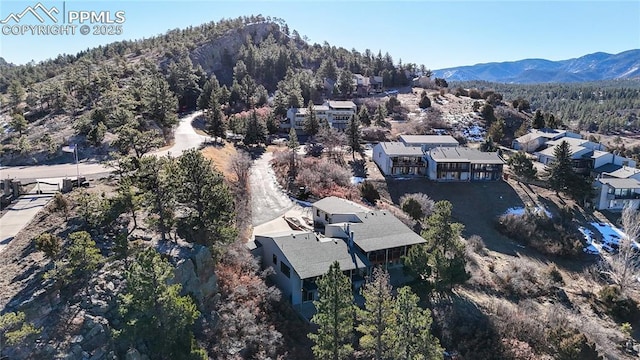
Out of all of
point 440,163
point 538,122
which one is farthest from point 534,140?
point 440,163

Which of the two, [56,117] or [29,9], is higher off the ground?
[29,9]

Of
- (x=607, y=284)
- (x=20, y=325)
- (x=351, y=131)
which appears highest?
(x=351, y=131)

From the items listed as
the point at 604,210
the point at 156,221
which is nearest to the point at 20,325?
the point at 156,221

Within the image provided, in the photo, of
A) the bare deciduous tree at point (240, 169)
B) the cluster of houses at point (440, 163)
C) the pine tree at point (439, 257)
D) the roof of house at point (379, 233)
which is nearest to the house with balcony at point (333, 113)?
the cluster of houses at point (440, 163)

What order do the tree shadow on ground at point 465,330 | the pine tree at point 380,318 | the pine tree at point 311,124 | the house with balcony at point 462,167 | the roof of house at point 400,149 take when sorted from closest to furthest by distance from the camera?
1. the pine tree at point 380,318
2. the tree shadow on ground at point 465,330
3. the house with balcony at point 462,167
4. the roof of house at point 400,149
5. the pine tree at point 311,124

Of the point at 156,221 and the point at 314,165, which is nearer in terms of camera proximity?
the point at 156,221

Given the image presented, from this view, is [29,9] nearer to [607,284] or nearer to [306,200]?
[306,200]

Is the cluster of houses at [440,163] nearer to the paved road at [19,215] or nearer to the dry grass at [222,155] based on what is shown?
the dry grass at [222,155]
